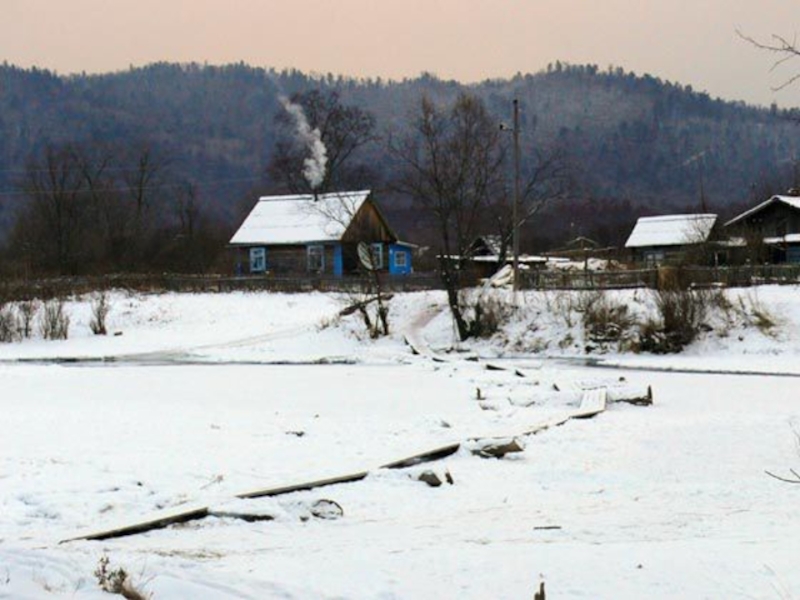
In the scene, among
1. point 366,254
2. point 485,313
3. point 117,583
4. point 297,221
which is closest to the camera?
point 117,583

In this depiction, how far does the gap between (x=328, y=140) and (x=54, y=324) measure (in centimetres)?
4252

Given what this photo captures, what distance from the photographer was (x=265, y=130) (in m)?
147

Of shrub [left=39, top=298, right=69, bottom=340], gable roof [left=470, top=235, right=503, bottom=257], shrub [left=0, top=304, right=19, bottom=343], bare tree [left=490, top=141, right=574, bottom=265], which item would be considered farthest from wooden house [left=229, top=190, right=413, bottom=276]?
shrub [left=0, top=304, right=19, bottom=343]

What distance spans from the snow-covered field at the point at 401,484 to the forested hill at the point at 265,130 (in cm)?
8842

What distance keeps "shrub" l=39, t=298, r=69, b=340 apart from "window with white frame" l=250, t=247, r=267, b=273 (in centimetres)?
2252

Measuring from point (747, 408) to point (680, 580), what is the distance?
11.9 meters

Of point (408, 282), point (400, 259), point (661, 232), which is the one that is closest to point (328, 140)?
point (400, 259)

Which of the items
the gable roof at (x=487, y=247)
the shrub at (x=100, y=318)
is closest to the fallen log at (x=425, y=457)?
the shrub at (x=100, y=318)

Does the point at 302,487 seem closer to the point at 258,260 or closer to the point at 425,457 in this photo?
the point at 425,457

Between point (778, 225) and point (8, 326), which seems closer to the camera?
point (8, 326)

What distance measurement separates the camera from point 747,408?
57.5 feet

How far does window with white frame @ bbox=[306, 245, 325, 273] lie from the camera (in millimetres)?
60031

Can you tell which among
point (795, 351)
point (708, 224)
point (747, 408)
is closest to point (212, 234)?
point (708, 224)

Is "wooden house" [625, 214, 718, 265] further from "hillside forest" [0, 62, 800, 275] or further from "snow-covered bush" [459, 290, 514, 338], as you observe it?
"snow-covered bush" [459, 290, 514, 338]
